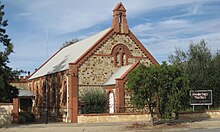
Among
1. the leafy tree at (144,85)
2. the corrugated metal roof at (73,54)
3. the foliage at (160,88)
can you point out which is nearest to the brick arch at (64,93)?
the corrugated metal roof at (73,54)

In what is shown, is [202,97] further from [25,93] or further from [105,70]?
[25,93]

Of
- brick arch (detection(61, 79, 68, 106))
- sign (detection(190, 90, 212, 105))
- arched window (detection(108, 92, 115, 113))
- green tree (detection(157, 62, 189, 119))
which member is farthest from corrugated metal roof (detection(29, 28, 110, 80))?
green tree (detection(157, 62, 189, 119))

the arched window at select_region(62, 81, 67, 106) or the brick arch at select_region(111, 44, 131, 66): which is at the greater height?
the brick arch at select_region(111, 44, 131, 66)

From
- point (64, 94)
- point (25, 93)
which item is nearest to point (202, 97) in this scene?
point (64, 94)

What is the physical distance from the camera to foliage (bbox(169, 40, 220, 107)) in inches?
1698

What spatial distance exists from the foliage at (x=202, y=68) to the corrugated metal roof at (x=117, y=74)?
906 cm

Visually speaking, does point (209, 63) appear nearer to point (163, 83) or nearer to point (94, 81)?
point (94, 81)

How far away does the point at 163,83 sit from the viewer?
28.5 meters

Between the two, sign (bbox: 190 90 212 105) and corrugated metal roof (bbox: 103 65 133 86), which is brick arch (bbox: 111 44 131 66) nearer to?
corrugated metal roof (bbox: 103 65 133 86)

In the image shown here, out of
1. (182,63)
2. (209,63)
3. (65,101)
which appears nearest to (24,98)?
(65,101)

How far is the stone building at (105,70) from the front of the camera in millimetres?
35625

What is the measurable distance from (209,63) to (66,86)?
19200 mm

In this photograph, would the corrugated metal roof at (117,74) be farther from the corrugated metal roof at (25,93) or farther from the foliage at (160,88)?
the corrugated metal roof at (25,93)

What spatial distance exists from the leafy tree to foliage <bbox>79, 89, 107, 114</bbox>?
7256 millimetres
